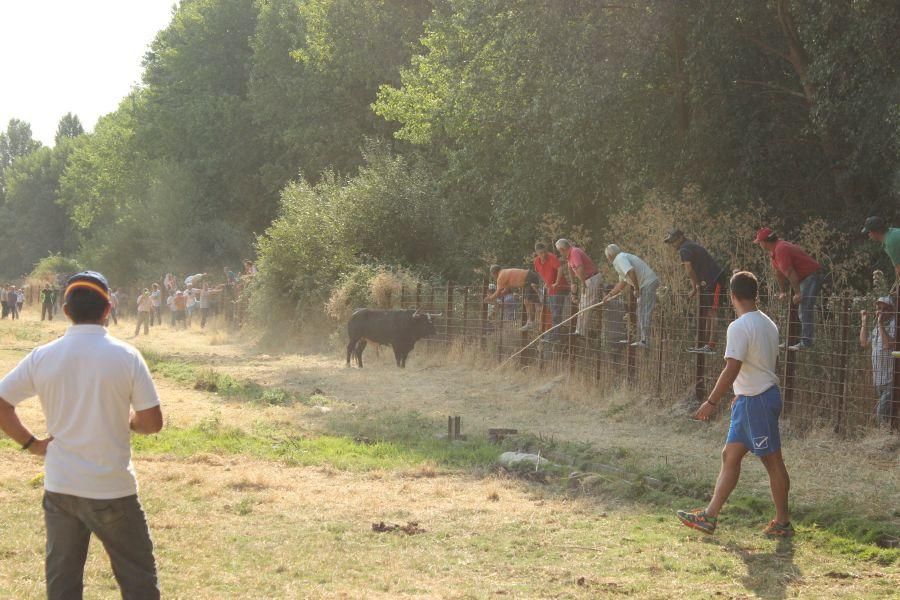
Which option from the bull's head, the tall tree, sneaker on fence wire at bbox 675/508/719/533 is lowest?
sneaker on fence wire at bbox 675/508/719/533

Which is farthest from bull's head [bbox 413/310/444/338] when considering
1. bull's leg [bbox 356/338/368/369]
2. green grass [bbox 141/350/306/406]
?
green grass [bbox 141/350/306/406]

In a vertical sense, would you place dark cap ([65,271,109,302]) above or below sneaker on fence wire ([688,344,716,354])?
above

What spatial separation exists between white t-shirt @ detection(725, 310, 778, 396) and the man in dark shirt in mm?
5805

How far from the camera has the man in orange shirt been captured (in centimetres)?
1923

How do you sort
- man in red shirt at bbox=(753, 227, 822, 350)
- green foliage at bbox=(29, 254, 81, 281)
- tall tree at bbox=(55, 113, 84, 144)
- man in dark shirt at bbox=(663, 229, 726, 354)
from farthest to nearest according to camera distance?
1. tall tree at bbox=(55, 113, 84, 144)
2. green foliage at bbox=(29, 254, 81, 281)
3. man in dark shirt at bbox=(663, 229, 726, 354)
4. man in red shirt at bbox=(753, 227, 822, 350)

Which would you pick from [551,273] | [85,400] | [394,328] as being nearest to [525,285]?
[551,273]

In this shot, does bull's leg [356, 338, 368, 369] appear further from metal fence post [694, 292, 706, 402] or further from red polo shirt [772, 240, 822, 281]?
red polo shirt [772, 240, 822, 281]

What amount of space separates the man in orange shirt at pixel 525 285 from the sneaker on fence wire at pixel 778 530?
37.6 feet

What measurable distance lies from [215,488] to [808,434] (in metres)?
6.57

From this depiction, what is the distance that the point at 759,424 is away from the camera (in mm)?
7422

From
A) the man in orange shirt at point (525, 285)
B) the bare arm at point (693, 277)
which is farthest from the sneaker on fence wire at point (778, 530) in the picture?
the man in orange shirt at point (525, 285)

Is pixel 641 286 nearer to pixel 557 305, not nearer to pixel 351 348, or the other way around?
pixel 557 305

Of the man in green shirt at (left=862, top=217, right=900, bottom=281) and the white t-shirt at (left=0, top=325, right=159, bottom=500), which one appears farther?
the man in green shirt at (left=862, top=217, right=900, bottom=281)

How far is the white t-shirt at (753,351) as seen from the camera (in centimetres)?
748
